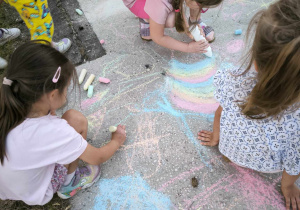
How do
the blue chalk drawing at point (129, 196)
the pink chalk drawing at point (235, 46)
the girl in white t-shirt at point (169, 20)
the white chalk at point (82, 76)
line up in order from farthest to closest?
the pink chalk drawing at point (235, 46) → the white chalk at point (82, 76) → the girl in white t-shirt at point (169, 20) → the blue chalk drawing at point (129, 196)

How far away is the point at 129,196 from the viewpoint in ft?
5.09

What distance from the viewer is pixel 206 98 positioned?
1917 mm

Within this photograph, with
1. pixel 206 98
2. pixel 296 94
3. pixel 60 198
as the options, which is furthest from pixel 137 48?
pixel 296 94

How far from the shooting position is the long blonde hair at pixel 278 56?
2.88 feet

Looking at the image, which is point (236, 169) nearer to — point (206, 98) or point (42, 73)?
point (206, 98)

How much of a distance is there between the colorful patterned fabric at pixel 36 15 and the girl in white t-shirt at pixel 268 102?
147 centimetres

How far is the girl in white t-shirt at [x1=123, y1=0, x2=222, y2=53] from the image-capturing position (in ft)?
6.00

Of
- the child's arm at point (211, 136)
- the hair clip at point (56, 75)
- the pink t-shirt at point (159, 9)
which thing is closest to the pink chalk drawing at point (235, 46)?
the pink t-shirt at point (159, 9)

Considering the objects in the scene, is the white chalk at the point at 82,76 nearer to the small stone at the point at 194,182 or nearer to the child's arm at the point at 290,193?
the small stone at the point at 194,182

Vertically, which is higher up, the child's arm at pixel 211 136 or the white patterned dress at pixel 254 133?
the white patterned dress at pixel 254 133

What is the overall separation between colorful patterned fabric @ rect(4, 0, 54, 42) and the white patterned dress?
4.82ft

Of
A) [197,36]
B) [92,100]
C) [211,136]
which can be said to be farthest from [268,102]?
[92,100]

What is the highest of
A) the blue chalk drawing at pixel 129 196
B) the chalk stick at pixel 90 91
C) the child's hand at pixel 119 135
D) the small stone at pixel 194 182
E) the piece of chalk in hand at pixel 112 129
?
the chalk stick at pixel 90 91

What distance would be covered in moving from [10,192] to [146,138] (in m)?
0.86
